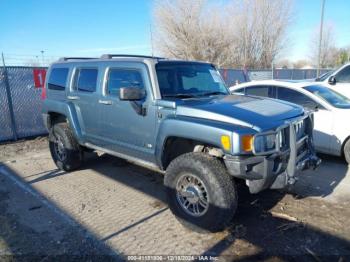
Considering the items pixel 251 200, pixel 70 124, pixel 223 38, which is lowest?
pixel 251 200

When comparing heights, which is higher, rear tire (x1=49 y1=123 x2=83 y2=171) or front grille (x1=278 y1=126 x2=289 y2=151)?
front grille (x1=278 y1=126 x2=289 y2=151)

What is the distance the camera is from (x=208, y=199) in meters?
3.60

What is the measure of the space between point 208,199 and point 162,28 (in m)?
27.1

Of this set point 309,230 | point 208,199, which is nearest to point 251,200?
point 309,230

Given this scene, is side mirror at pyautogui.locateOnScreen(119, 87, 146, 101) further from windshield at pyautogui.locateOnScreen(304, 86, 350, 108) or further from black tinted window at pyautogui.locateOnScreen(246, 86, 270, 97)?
windshield at pyautogui.locateOnScreen(304, 86, 350, 108)

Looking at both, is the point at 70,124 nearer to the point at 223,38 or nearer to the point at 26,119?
the point at 26,119

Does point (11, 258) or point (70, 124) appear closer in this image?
point (11, 258)

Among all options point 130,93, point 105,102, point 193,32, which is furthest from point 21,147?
point 193,32

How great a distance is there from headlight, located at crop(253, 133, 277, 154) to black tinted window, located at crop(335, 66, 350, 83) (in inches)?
269

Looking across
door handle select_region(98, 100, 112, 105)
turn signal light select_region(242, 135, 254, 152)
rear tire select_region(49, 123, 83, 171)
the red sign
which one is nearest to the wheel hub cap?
turn signal light select_region(242, 135, 254, 152)

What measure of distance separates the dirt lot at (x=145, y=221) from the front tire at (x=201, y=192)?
0.58ft

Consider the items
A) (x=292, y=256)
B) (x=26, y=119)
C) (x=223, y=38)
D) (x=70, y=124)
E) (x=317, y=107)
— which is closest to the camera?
(x=292, y=256)

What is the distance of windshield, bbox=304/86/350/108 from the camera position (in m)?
6.41

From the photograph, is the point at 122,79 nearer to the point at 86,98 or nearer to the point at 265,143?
the point at 86,98
